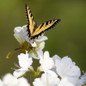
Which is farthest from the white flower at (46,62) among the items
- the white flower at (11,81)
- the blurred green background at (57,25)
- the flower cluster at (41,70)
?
the blurred green background at (57,25)

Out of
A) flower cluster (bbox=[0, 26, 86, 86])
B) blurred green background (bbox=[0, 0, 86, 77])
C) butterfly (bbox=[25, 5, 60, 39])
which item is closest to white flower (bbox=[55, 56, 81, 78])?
flower cluster (bbox=[0, 26, 86, 86])

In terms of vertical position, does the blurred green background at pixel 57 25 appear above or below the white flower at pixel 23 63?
above

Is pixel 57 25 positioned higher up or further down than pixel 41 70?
higher up

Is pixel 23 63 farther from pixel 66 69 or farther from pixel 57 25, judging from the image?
pixel 57 25

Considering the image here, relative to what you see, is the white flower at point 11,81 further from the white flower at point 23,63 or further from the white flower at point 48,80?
the white flower at point 23,63

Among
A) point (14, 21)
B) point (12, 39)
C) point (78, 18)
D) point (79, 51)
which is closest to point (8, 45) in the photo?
point (12, 39)

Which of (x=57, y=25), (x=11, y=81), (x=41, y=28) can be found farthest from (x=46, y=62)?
(x=57, y=25)

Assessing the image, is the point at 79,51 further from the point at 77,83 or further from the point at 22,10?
the point at 77,83
